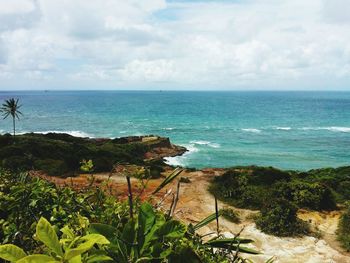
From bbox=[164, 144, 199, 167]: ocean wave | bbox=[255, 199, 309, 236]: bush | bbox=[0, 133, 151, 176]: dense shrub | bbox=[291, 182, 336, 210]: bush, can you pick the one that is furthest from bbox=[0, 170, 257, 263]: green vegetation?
bbox=[164, 144, 199, 167]: ocean wave

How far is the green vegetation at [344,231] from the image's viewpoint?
12.9 metres

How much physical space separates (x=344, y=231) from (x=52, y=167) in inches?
647

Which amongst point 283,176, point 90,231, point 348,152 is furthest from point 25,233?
point 348,152

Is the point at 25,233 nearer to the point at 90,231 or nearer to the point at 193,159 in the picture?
the point at 90,231

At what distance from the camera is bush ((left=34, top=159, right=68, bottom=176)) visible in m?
22.2

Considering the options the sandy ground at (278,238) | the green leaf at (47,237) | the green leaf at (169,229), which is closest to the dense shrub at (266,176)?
the sandy ground at (278,238)

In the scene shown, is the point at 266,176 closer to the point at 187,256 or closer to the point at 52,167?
the point at 52,167

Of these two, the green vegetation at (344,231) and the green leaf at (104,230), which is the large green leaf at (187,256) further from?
the green vegetation at (344,231)

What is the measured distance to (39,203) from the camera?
2.87 m

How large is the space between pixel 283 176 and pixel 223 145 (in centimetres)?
3739

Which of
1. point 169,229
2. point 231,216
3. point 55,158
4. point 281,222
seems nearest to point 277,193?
point 231,216

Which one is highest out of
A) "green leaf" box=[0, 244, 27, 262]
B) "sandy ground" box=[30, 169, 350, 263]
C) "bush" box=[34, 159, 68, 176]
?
"green leaf" box=[0, 244, 27, 262]

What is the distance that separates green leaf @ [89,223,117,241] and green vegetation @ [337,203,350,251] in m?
12.8

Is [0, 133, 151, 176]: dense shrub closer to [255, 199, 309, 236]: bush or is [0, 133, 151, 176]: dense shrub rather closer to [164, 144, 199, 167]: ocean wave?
A: [255, 199, 309, 236]: bush
